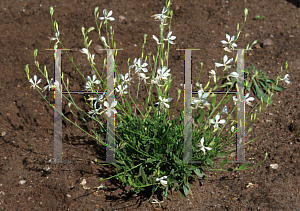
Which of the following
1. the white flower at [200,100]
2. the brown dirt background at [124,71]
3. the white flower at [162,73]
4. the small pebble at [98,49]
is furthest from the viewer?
the small pebble at [98,49]

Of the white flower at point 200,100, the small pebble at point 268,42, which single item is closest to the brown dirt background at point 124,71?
the small pebble at point 268,42

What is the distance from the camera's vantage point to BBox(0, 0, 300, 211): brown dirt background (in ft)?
7.67

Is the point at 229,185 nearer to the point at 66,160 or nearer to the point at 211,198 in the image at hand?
the point at 211,198

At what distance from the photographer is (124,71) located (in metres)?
3.39

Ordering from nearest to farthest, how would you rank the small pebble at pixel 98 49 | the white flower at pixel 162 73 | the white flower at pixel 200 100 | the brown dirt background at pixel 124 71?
the white flower at pixel 200 100 < the white flower at pixel 162 73 < the brown dirt background at pixel 124 71 < the small pebble at pixel 98 49

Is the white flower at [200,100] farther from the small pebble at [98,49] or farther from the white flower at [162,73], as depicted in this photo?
the small pebble at [98,49]

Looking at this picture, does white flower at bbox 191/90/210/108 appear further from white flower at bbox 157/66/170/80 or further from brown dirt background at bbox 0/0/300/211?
brown dirt background at bbox 0/0/300/211

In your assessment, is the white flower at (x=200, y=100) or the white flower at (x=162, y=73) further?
the white flower at (x=162, y=73)

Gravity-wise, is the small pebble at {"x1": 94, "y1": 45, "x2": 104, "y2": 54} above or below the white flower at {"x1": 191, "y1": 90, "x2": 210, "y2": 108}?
above

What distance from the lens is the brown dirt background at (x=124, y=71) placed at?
7.67 ft

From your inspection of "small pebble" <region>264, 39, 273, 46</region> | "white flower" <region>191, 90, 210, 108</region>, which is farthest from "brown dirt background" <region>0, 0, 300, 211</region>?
"white flower" <region>191, 90, 210, 108</region>

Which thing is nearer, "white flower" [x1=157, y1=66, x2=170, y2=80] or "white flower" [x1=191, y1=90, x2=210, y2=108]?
"white flower" [x1=191, y1=90, x2=210, y2=108]

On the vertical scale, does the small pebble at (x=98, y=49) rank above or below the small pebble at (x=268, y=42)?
below

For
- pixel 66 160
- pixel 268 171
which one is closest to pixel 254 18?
pixel 268 171
